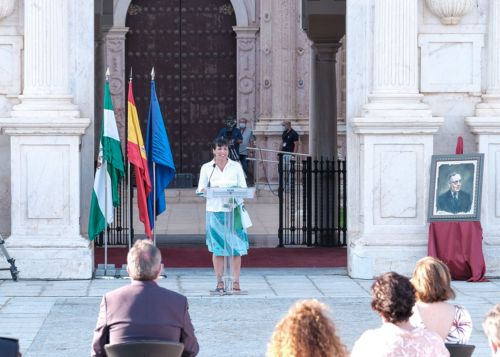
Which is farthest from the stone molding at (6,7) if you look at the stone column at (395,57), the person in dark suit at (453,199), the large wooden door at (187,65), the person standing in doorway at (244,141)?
the large wooden door at (187,65)

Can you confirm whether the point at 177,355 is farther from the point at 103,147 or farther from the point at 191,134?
the point at 191,134

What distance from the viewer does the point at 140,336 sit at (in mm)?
7398

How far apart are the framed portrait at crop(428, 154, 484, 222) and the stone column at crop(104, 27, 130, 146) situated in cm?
1630

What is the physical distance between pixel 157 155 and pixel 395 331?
849cm

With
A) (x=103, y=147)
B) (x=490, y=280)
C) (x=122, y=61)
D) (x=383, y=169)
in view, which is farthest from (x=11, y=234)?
(x=122, y=61)

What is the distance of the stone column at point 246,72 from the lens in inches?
1219

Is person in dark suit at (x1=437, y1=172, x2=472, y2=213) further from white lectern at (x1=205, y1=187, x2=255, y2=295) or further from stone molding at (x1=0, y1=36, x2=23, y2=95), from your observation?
stone molding at (x1=0, y1=36, x2=23, y2=95)

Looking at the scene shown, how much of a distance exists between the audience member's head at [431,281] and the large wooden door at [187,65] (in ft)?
76.7

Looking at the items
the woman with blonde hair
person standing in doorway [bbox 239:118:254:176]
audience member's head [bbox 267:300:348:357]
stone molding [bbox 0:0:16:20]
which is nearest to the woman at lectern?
stone molding [bbox 0:0:16:20]

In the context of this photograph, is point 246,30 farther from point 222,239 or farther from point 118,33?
point 222,239

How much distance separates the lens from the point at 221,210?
13781mm

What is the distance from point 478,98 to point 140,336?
9.00 metres

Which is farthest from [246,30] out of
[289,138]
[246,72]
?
[289,138]

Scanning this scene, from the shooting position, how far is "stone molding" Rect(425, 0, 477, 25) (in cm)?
1537
